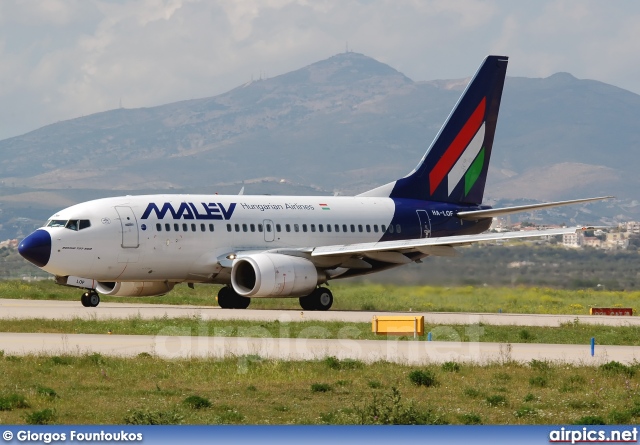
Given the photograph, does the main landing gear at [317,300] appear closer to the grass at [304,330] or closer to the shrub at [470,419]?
the grass at [304,330]

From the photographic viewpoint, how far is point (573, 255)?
57.9 m

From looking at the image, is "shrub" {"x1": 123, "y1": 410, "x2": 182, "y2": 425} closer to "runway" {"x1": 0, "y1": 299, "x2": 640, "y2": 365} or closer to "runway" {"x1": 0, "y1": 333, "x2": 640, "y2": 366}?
"runway" {"x1": 0, "y1": 333, "x2": 640, "y2": 366}

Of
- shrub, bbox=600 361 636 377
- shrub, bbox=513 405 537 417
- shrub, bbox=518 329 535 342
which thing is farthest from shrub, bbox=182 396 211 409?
shrub, bbox=518 329 535 342

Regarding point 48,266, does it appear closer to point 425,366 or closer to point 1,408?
point 425,366

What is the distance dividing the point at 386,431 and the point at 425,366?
10789 millimetres

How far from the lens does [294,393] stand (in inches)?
837

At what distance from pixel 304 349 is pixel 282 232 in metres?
19.0

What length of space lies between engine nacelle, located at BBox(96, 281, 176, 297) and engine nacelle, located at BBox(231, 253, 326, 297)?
351cm

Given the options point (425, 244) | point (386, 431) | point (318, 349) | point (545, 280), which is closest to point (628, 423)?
point (386, 431)

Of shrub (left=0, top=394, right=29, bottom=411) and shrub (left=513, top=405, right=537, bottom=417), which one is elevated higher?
shrub (left=0, top=394, right=29, bottom=411)

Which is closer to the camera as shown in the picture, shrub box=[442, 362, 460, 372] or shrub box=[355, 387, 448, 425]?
shrub box=[355, 387, 448, 425]

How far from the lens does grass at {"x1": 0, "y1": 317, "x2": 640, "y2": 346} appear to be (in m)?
32.9

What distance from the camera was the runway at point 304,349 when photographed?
26984 millimetres

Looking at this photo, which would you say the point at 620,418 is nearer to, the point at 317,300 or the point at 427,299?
the point at 317,300
